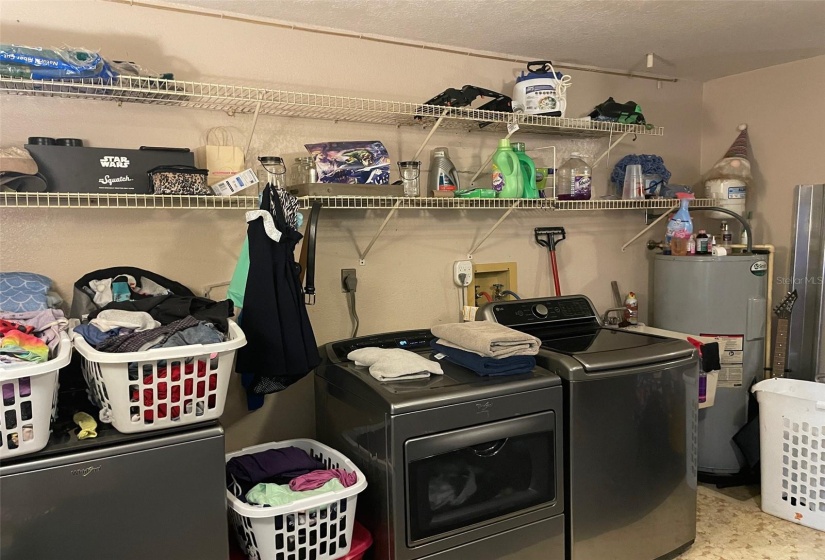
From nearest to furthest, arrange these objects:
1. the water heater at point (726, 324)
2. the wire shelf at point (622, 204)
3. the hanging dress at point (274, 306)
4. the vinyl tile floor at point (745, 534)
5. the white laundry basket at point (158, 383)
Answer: the white laundry basket at point (158, 383)
the hanging dress at point (274, 306)
the vinyl tile floor at point (745, 534)
the wire shelf at point (622, 204)
the water heater at point (726, 324)

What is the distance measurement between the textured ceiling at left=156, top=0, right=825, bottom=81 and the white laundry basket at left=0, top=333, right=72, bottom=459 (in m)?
1.31

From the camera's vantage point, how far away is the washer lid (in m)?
1.99

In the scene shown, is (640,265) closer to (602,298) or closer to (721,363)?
(602,298)

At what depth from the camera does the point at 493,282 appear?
2.77m

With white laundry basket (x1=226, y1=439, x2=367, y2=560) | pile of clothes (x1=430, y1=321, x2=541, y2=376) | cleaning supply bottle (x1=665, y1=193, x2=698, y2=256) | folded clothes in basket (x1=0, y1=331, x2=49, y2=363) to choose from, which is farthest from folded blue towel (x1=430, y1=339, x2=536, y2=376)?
cleaning supply bottle (x1=665, y1=193, x2=698, y2=256)

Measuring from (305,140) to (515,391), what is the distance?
1204 millimetres

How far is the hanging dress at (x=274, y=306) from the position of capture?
1.79 metres

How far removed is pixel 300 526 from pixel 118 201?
1.09m

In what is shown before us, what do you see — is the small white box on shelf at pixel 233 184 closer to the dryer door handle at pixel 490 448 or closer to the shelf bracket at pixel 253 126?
the shelf bracket at pixel 253 126

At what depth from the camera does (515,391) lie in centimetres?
185

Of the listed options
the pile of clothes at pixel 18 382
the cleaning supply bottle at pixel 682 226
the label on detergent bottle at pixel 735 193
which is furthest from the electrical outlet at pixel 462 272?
the pile of clothes at pixel 18 382

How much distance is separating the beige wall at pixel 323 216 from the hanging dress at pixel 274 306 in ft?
1.23

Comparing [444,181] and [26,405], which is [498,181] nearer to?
[444,181]

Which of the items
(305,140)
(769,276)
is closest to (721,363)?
(769,276)
